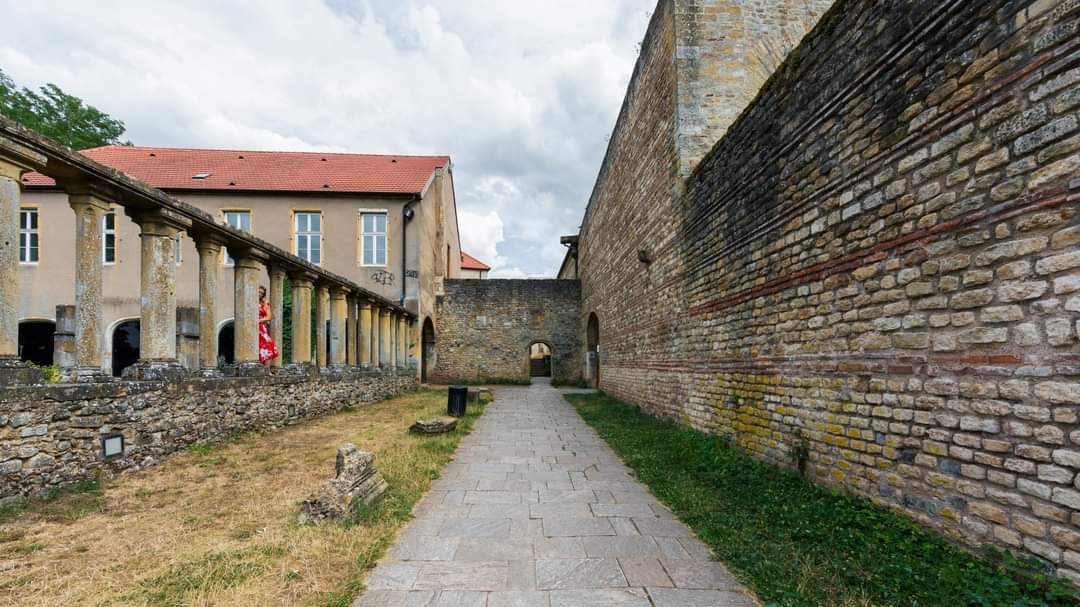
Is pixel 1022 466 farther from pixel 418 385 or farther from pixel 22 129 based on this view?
pixel 418 385

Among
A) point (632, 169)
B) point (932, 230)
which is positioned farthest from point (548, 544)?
point (632, 169)

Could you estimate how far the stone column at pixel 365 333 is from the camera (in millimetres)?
13977

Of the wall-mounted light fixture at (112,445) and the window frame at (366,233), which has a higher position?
the window frame at (366,233)

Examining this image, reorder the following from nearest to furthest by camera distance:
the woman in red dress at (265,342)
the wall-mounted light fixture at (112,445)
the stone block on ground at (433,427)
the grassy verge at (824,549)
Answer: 1. the grassy verge at (824,549)
2. the wall-mounted light fixture at (112,445)
3. the stone block on ground at (433,427)
4. the woman in red dress at (265,342)

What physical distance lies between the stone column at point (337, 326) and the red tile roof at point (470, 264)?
30030mm

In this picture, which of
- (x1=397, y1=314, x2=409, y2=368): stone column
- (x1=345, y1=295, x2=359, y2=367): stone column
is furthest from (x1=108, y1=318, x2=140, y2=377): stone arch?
(x1=345, y1=295, x2=359, y2=367): stone column

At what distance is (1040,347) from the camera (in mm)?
2701

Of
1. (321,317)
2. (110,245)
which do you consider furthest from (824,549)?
(110,245)

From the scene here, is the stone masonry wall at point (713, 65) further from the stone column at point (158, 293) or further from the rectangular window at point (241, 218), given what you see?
the rectangular window at point (241, 218)

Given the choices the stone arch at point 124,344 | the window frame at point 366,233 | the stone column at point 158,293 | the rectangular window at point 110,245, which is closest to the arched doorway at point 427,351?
the window frame at point 366,233

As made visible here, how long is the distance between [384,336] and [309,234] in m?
5.43

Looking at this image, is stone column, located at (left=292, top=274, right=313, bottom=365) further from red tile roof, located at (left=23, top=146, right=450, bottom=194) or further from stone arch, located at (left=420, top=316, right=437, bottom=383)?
stone arch, located at (left=420, top=316, right=437, bottom=383)

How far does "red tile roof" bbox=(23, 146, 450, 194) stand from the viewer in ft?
58.6

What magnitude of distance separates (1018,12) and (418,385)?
18.5 metres
